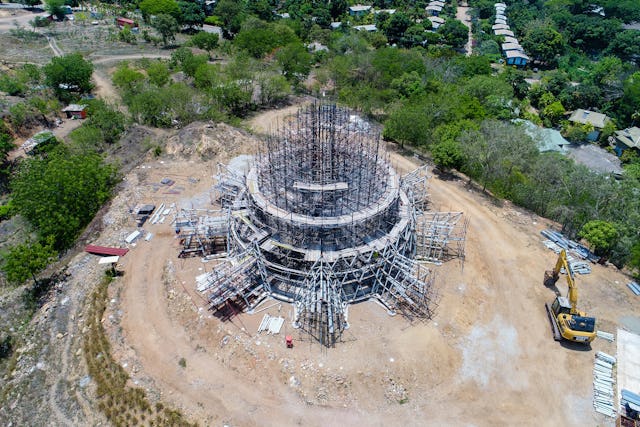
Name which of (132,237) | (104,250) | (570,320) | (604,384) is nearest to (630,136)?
→ (570,320)

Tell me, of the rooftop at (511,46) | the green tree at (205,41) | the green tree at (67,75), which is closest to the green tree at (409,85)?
the green tree at (205,41)

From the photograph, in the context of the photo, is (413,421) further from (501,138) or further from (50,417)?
(501,138)

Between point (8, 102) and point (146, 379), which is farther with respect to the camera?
point (8, 102)

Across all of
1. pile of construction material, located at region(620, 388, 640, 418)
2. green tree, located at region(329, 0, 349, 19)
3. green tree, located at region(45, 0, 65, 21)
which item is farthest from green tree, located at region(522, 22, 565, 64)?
green tree, located at region(45, 0, 65, 21)

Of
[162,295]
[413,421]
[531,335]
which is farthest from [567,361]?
[162,295]

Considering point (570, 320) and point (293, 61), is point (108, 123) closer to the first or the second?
point (293, 61)

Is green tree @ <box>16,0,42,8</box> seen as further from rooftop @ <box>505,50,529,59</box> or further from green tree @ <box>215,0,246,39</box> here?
rooftop @ <box>505,50,529,59</box>

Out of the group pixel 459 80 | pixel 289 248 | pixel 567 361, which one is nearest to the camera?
pixel 567 361
